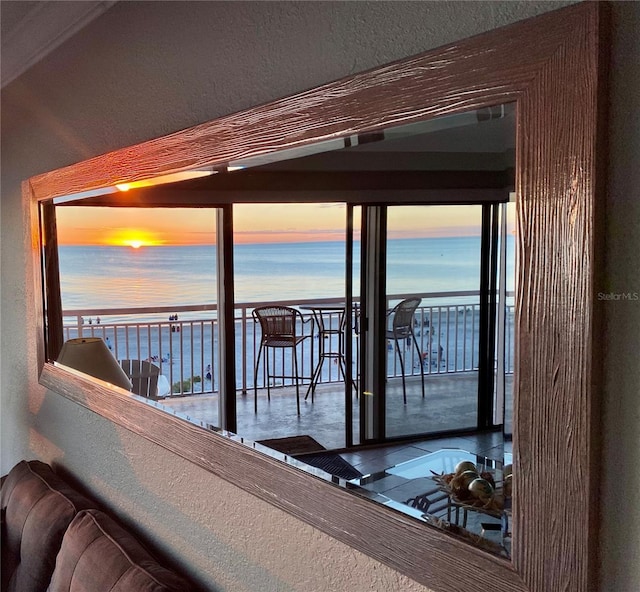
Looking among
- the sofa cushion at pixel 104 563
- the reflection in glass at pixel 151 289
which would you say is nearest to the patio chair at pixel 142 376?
the reflection in glass at pixel 151 289

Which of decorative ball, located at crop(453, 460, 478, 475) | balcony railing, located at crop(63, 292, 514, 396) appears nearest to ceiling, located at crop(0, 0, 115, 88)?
balcony railing, located at crop(63, 292, 514, 396)

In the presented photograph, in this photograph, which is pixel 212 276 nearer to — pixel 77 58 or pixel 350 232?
pixel 350 232

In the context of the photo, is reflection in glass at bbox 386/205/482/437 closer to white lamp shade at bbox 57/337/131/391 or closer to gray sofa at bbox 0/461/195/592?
gray sofa at bbox 0/461/195/592

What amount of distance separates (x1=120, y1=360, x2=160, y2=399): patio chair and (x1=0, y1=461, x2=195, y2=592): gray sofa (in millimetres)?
392

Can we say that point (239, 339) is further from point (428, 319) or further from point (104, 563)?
point (104, 563)

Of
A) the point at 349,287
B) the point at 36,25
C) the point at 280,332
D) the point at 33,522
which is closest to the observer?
the point at 349,287

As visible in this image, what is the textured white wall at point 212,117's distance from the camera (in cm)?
74

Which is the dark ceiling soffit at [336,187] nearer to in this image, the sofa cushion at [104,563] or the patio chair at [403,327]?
the patio chair at [403,327]

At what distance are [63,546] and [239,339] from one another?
0.90 metres

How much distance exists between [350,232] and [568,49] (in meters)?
0.60

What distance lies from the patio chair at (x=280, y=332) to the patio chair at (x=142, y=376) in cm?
45

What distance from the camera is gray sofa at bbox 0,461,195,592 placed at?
1.58 meters

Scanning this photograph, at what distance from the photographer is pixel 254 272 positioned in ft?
4.80

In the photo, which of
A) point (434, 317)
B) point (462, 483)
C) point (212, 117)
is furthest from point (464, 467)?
point (212, 117)
